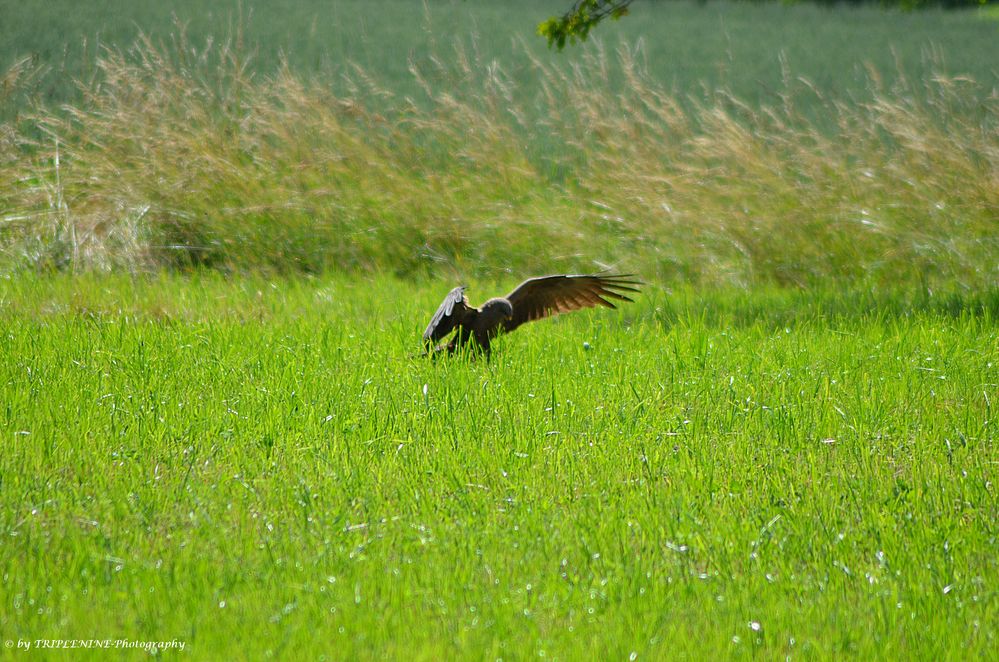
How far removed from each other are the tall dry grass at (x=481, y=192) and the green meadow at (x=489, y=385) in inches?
1.3

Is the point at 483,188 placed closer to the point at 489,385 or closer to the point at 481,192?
the point at 481,192

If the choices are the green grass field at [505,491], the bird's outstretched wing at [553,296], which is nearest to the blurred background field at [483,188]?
the green grass field at [505,491]

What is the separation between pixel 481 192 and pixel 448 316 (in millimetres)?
3732

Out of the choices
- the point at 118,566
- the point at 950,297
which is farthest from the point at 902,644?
the point at 950,297

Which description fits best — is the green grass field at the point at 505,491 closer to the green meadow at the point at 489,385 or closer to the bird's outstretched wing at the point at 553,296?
the green meadow at the point at 489,385

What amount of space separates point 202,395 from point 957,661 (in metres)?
3.09

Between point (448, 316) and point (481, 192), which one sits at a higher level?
point (448, 316)

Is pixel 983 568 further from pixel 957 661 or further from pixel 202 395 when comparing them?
pixel 202 395

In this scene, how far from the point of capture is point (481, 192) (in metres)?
8.27

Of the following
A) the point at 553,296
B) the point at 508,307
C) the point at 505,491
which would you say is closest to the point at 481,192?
the point at 553,296

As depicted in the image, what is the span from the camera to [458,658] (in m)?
2.51

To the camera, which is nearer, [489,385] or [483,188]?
[489,385]

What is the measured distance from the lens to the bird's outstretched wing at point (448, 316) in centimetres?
466

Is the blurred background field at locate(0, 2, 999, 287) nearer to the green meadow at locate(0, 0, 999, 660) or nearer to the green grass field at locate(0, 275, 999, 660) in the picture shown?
the green meadow at locate(0, 0, 999, 660)
